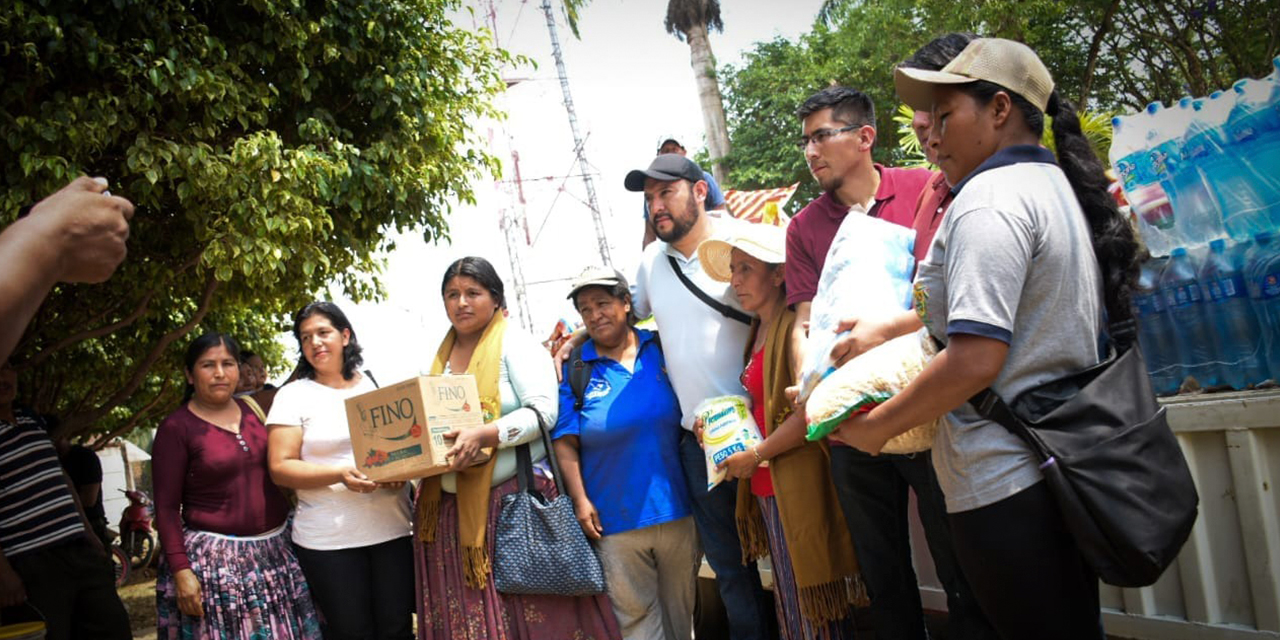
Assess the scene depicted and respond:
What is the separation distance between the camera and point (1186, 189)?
12.2 feet

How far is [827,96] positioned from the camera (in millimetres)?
3324

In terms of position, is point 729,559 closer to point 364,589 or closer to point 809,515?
point 809,515

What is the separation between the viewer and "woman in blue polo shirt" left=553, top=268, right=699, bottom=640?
155 inches

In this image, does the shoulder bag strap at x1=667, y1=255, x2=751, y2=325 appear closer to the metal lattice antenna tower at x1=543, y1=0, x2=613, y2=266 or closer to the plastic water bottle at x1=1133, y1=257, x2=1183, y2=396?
the plastic water bottle at x1=1133, y1=257, x2=1183, y2=396

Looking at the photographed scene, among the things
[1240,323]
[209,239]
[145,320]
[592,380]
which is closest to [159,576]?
[592,380]

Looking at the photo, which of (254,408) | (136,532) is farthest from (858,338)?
(136,532)

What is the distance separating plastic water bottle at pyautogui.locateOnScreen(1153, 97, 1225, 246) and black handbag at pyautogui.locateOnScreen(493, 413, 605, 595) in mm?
2732

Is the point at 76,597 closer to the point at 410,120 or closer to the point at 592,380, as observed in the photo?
the point at 592,380

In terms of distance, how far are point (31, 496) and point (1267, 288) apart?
531 cm

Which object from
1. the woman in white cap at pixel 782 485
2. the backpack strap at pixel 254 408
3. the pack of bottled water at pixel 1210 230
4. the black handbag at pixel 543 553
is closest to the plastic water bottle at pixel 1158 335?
the pack of bottled water at pixel 1210 230

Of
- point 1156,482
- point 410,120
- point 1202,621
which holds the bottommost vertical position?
point 1202,621

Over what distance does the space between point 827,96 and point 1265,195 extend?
5.55ft

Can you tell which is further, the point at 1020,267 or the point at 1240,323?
the point at 1240,323

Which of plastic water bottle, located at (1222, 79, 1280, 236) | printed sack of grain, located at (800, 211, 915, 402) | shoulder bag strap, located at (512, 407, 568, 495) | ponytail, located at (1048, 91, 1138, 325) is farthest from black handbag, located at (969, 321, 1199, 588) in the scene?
shoulder bag strap, located at (512, 407, 568, 495)
